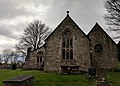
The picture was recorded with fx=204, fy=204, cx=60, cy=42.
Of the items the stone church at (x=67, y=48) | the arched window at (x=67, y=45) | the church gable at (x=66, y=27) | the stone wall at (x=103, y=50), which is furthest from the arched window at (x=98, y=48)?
the arched window at (x=67, y=45)

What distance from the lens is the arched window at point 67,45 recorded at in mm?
30875

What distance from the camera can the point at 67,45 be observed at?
3119cm

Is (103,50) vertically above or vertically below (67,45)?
below

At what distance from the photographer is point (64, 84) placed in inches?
731

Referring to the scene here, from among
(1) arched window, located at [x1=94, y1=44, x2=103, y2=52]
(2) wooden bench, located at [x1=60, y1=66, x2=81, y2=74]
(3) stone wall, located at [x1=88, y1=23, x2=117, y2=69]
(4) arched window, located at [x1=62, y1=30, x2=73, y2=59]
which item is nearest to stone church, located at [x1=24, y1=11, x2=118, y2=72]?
(4) arched window, located at [x1=62, y1=30, x2=73, y2=59]

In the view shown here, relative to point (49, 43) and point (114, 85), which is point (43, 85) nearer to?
point (114, 85)

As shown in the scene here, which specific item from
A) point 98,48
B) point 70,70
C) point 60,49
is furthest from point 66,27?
point 98,48

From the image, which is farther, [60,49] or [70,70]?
[60,49]

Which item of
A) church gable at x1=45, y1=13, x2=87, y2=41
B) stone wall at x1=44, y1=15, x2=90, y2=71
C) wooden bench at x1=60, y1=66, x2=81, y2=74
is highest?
church gable at x1=45, y1=13, x2=87, y2=41

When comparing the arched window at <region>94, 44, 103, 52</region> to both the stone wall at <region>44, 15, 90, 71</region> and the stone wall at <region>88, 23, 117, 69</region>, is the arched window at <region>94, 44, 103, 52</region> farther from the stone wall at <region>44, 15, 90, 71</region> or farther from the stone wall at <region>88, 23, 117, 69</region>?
the stone wall at <region>44, 15, 90, 71</region>

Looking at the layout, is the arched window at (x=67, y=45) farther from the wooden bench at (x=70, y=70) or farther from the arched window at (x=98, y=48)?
the arched window at (x=98, y=48)

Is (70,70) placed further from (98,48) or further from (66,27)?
(98,48)

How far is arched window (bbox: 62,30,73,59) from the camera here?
3088cm

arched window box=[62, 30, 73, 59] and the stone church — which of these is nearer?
the stone church
